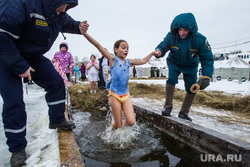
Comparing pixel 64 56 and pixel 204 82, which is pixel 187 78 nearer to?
pixel 204 82

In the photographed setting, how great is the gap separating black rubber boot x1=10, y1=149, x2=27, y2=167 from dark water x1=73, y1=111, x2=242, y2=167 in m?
0.70

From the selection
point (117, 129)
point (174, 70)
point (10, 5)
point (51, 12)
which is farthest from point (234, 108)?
point (10, 5)

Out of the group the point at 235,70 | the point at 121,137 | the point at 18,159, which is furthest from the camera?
the point at 235,70

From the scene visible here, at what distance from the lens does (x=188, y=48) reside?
2.90 m

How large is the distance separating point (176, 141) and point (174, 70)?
4.59ft

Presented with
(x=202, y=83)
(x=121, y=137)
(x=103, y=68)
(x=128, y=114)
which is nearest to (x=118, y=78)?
(x=128, y=114)

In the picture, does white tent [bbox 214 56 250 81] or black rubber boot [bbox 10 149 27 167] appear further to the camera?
white tent [bbox 214 56 250 81]

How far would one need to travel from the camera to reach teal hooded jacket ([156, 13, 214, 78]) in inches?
109

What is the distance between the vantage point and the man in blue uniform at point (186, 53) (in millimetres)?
2756

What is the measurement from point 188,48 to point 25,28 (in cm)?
262

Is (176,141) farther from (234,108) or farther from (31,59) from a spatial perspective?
(234,108)

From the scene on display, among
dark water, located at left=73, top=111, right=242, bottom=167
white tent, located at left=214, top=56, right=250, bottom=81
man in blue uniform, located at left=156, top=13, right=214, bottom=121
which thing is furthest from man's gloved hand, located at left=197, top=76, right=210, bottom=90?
white tent, located at left=214, top=56, right=250, bottom=81

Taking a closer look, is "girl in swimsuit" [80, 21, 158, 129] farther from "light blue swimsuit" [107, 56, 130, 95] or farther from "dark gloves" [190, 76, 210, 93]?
"dark gloves" [190, 76, 210, 93]

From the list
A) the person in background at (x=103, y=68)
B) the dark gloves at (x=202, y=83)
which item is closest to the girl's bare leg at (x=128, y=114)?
the dark gloves at (x=202, y=83)
